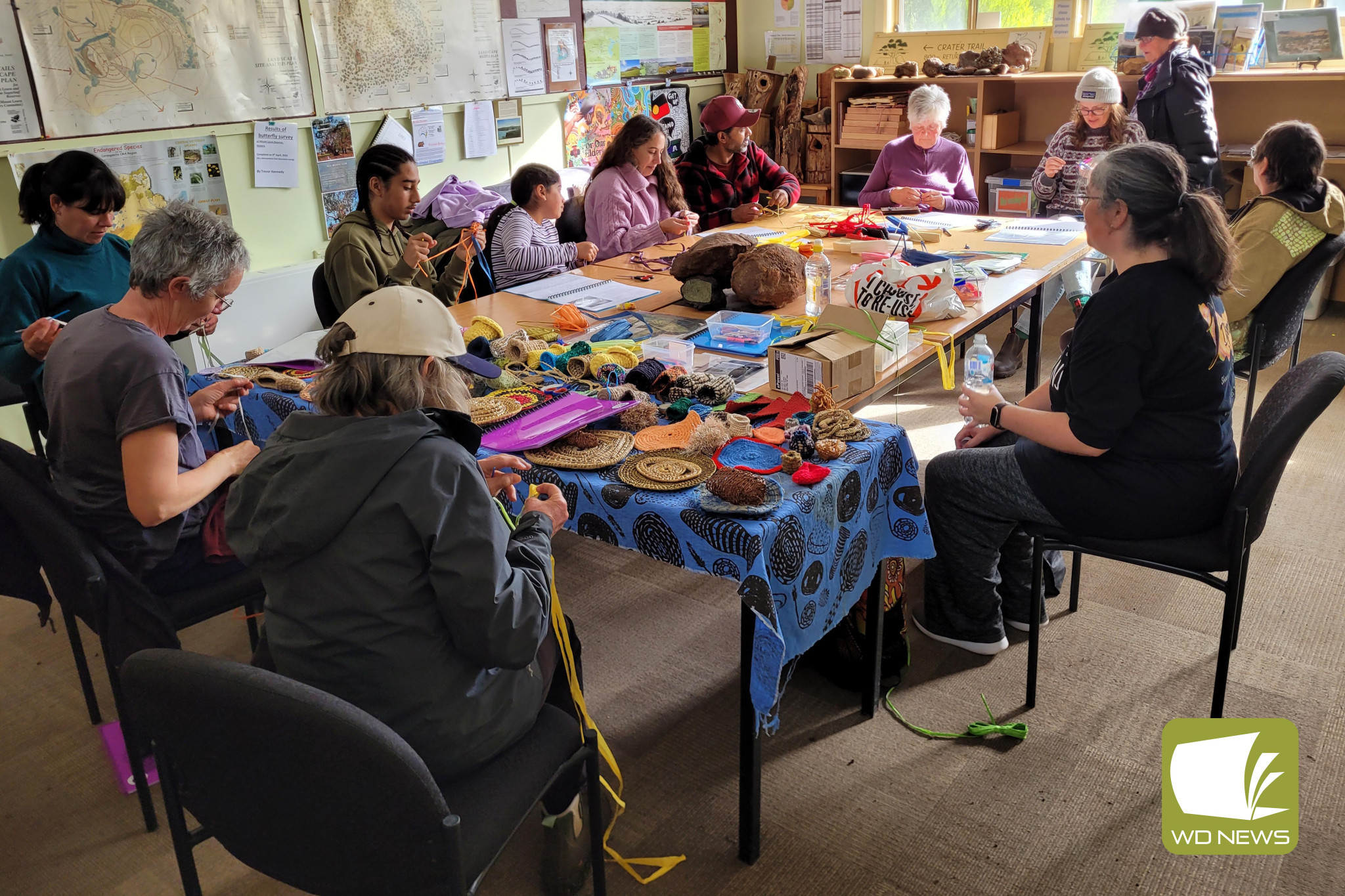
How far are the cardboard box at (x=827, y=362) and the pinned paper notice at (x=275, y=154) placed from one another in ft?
9.84

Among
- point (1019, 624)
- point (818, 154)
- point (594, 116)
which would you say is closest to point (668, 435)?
point (1019, 624)

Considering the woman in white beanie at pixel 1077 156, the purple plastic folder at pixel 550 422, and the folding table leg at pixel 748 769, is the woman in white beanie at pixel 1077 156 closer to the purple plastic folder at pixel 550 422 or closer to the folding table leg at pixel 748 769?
the purple plastic folder at pixel 550 422

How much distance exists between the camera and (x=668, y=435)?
74.2 inches

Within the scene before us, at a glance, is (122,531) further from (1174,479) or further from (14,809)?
(1174,479)

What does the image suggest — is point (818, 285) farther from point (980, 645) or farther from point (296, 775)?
point (296, 775)

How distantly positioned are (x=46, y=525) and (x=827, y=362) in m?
1.47

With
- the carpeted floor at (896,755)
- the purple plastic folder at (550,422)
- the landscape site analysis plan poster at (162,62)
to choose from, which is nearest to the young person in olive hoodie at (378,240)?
the carpeted floor at (896,755)

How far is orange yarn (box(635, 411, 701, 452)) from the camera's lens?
73.0 inches

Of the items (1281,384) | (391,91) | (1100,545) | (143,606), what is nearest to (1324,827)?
(1100,545)

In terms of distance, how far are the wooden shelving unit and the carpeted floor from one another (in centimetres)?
A: 317

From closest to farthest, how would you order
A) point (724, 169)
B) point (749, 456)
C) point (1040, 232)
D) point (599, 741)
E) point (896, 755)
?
point (599, 741) → point (749, 456) → point (896, 755) → point (1040, 232) → point (724, 169)

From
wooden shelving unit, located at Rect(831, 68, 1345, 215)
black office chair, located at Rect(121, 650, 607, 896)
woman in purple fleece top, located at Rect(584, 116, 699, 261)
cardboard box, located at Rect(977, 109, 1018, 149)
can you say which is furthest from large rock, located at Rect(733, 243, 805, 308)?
cardboard box, located at Rect(977, 109, 1018, 149)

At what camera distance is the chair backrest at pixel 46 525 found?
1676 millimetres

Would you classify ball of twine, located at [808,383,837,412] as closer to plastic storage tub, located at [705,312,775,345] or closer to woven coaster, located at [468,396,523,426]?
plastic storage tub, located at [705,312,775,345]
